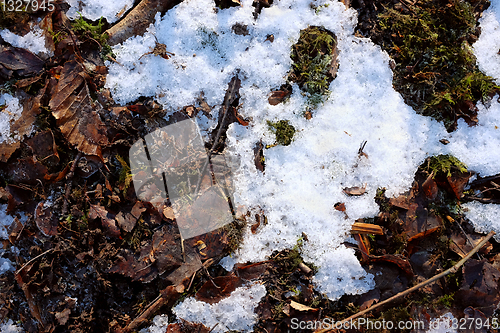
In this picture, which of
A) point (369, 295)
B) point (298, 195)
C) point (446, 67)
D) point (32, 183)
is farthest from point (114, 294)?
point (446, 67)

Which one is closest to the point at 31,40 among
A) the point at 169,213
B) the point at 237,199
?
the point at 169,213

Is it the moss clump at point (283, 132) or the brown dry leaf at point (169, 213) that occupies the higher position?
the moss clump at point (283, 132)

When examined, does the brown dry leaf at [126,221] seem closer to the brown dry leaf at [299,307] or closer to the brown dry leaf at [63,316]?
the brown dry leaf at [63,316]

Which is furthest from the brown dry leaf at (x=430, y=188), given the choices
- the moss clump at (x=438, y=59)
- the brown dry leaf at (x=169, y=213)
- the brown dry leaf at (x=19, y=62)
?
the brown dry leaf at (x=19, y=62)

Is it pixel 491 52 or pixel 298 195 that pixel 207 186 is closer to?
pixel 298 195

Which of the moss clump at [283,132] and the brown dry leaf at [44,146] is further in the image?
the moss clump at [283,132]

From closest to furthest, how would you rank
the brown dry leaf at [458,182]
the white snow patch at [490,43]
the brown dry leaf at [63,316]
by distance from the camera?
the brown dry leaf at [63,316]
the brown dry leaf at [458,182]
the white snow patch at [490,43]
